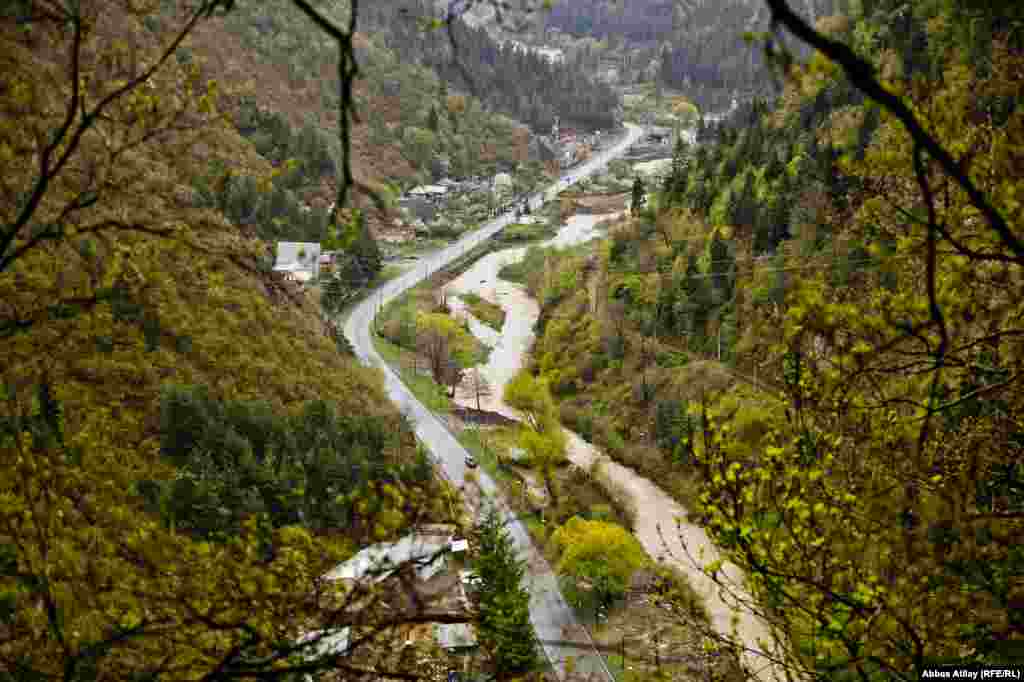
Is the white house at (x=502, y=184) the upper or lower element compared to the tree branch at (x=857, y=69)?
upper

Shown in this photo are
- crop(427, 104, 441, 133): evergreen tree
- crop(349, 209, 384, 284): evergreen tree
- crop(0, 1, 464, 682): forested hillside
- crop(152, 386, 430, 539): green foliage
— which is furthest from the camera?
crop(427, 104, 441, 133): evergreen tree

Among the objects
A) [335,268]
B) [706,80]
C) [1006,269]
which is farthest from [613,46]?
[1006,269]

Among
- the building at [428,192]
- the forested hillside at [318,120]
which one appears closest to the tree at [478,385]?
the forested hillside at [318,120]

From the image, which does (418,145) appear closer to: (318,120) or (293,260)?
(318,120)

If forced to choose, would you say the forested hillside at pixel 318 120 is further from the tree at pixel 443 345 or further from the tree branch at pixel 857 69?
the tree branch at pixel 857 69

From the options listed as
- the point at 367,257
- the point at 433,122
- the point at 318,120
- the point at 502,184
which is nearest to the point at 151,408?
the point at 367,257

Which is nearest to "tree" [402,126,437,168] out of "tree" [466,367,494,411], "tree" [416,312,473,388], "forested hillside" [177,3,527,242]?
"forested hillside" [177,3,527,242]

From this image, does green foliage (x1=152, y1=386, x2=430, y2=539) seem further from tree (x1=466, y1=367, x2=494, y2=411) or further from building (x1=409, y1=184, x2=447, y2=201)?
building (x1=409, y1=184, x2=447, y2=201)
